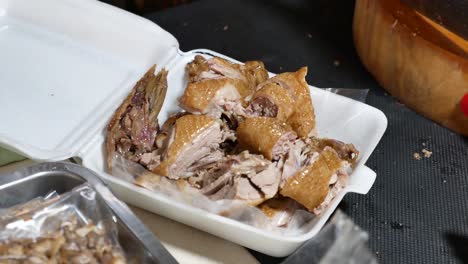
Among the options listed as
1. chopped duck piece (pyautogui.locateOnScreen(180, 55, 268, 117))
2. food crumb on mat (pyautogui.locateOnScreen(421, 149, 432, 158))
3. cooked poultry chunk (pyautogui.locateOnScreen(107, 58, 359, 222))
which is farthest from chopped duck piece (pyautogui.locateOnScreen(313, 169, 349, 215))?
food crumb on mat (pyautogui.locateOnScreen(421, 149, 432, 158))

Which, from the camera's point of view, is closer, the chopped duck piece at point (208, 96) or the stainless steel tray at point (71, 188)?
the stainless steel tray at point (71, 188)

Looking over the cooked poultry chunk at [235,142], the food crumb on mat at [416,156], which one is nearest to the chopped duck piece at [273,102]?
the cooked poultry chunk at [235,142]

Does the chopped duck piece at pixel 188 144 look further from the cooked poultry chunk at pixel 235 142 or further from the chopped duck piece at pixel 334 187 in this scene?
the chopped duck piece at pixel 334 187

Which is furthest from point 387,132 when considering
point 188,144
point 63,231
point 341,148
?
point 63,231

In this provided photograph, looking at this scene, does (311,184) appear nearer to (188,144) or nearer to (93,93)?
(188,144)

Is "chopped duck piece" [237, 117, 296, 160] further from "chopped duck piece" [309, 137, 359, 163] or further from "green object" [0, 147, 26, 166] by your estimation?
"green object" [0, 147, 26, 166]

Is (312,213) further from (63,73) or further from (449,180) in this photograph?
(63,73)

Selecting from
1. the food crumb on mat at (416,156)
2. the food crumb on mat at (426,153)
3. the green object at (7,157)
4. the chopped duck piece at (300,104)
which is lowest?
the food crumb on mat at (416,156)

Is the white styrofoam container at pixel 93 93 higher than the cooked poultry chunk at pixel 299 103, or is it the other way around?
the cooked poultry chunk at pixel 299 103
